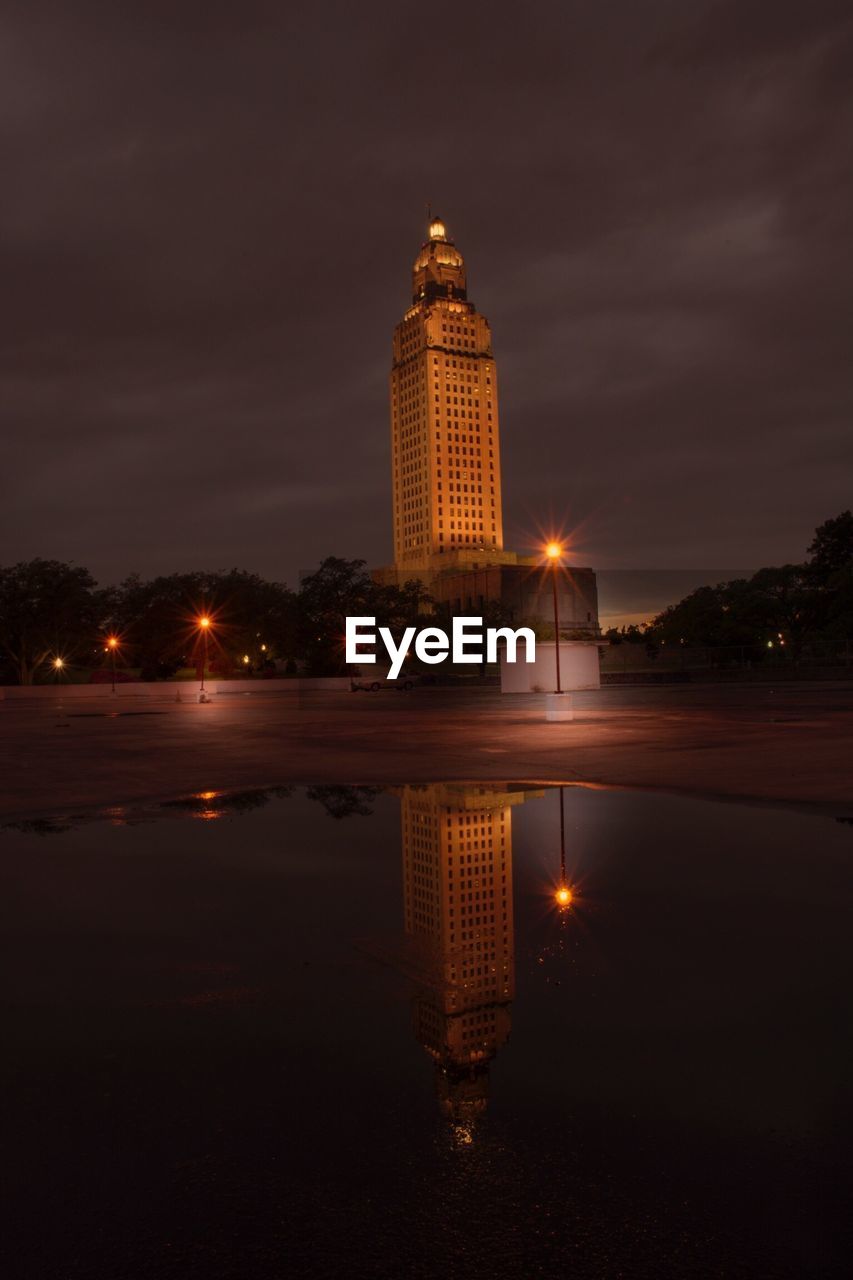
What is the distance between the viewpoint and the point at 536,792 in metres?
12.7

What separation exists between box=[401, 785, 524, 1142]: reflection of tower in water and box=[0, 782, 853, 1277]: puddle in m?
0.02

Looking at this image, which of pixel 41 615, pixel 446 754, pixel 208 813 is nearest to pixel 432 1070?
pixel 208 813

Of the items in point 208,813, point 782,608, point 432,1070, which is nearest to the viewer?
point 432,1070

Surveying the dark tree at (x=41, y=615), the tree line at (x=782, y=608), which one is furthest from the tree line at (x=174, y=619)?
the tree line at (x=782, y=608)

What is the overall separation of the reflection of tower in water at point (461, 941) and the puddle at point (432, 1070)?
2cm

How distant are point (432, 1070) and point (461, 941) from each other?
1.85 metres

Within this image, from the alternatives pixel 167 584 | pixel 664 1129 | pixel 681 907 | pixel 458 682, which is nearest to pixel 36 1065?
pixel 664 1129

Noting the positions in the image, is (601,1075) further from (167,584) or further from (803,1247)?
(167,584)

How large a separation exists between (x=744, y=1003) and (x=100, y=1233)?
10.5 ft

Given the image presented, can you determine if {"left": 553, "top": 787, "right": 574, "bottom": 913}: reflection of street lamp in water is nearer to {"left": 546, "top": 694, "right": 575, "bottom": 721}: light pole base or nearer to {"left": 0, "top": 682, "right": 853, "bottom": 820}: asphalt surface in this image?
{"left": 0, "top": 682, "right": 853, "bottom": 820}: asphalt surface

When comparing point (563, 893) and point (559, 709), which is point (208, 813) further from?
point (559, 709)

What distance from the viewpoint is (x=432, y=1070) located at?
398 cm

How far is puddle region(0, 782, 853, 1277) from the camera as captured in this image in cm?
289

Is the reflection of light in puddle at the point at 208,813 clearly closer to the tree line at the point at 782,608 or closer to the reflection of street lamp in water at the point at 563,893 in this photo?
the reflection of street lamp in water at the point at 563,893
